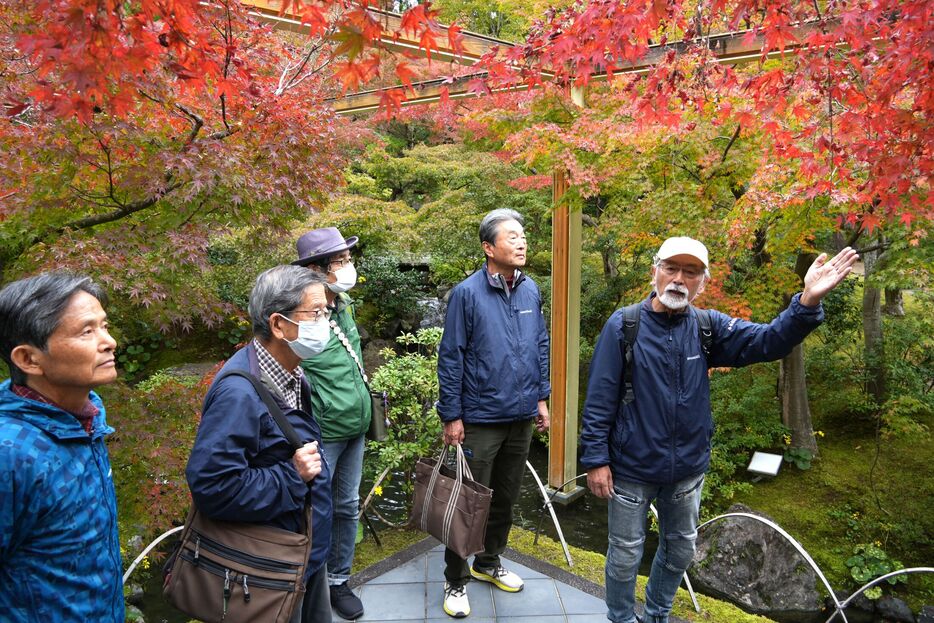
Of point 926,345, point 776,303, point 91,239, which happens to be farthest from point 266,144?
point 926,345

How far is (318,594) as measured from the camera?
2266 mm

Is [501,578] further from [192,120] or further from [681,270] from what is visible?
[192,120]

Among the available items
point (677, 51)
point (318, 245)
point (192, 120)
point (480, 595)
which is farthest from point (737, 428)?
point (192, 120)

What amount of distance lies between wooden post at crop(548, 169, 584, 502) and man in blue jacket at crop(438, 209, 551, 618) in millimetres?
3247

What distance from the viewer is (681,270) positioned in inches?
99.5

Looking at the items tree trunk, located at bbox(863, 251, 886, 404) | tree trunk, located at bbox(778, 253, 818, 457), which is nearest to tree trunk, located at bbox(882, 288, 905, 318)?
tree trunk, located at bbox(863, 251, 886, 404)

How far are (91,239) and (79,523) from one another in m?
1.92

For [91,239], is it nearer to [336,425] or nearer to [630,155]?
[336,425]

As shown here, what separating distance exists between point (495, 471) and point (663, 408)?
3.60ft

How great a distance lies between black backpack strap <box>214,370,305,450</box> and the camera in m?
1.89

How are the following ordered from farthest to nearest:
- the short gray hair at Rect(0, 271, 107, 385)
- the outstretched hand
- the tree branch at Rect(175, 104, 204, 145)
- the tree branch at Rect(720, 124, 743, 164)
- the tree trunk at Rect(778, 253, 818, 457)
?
the tree trunk at Rect(778, 253, 818, 457)
the tree branch at Rect(720, 124, 743, 164)
the tree branch at Rect(175, 104, 204, 145)
the outstretched hand
the short gray hair at Rect(0, 271, 107, 385)

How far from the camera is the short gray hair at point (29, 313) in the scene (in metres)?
1.54

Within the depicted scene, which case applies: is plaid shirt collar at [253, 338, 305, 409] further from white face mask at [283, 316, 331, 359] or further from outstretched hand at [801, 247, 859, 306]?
outstretched hand at [801, 247, 859, 306]

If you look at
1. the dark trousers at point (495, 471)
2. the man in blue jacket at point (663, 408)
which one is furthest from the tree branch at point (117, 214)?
the man in blue jacket at point (663, 408)
